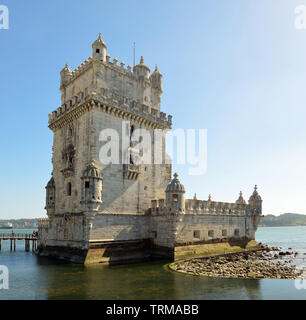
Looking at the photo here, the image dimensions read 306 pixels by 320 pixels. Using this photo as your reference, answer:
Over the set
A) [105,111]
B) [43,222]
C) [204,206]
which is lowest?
[43,222]

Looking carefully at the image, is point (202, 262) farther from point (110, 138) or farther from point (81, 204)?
point (110, 138)

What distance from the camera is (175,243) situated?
28984 mm

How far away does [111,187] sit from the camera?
28.6 meters

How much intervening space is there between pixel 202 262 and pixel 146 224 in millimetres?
7193

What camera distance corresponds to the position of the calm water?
1692cm

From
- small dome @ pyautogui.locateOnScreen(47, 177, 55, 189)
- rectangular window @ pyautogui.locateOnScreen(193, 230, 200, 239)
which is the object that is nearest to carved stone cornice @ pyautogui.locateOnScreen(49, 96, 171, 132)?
small dome @ pyautogui.locateOnScreen(47, 177, 55, 189)

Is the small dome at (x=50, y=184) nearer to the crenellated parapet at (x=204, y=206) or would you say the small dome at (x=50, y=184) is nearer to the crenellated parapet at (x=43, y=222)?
the crenellated parapet at (x=43, y=222)

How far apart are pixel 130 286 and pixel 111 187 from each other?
11.6 metres

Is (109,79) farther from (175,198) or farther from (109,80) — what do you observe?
(175,198)

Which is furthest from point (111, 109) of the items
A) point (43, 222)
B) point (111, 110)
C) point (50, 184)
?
point (43, 222)

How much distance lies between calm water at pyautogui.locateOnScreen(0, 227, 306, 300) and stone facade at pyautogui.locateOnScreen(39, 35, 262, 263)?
4.09 meters

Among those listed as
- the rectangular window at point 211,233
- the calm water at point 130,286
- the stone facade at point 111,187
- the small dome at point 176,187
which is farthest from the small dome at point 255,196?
the calm water at point 130,286

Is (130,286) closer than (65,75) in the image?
Yes

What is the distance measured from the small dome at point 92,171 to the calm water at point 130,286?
791 cm
